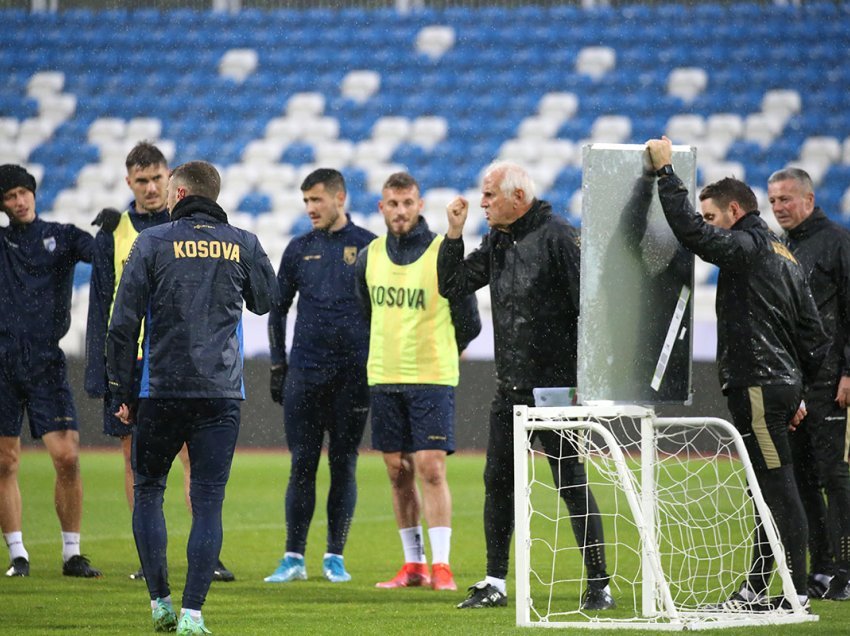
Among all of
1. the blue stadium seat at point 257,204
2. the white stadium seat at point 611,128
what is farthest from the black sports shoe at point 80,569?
the white stadium seat at point 611,128

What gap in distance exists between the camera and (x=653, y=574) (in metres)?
5.39

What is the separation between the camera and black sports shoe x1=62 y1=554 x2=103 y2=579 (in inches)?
291

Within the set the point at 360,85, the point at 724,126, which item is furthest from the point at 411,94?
the point at 724,126

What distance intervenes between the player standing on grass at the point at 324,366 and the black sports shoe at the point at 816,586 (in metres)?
2.46

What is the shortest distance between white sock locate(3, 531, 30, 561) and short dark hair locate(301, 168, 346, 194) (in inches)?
98.6

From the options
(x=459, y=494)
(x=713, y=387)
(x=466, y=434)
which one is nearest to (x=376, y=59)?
(x=466, y=434)

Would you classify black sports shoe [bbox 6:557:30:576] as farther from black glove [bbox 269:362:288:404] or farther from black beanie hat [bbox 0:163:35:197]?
black beanie hat [bbox 0:163:35:197]

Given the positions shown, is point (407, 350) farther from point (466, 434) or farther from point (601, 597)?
point (466, 434)

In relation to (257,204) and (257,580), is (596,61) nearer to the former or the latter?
(257,204)

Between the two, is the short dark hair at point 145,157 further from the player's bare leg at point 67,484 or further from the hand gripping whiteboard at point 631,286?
the hand gripping whiteboard at point 631,286

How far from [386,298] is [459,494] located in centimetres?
526

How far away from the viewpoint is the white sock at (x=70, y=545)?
24.7 ft

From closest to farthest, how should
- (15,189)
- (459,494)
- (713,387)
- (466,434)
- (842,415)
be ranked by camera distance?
1. (842,415)
2. (15,189)
3. (459,494)
4. (713,387)
5. (466,434)

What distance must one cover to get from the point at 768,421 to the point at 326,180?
300 cm
